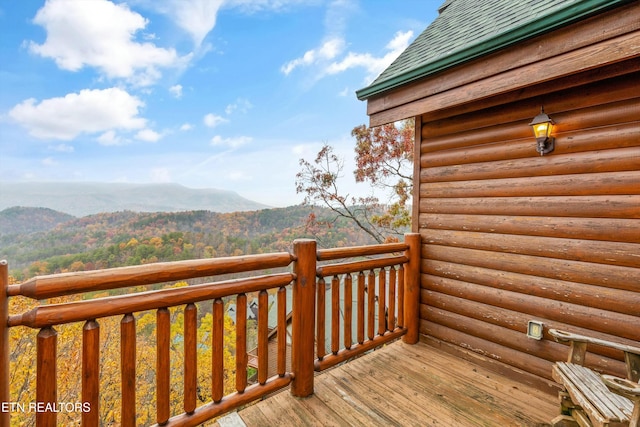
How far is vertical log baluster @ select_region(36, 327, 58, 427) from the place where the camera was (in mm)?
1166

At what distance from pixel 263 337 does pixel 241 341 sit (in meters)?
0.17

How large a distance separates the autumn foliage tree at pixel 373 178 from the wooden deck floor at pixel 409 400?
5027 mm

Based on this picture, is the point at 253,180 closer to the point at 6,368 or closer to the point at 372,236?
the point at 372,236

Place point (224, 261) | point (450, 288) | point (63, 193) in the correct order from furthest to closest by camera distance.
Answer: point (63, 193) → point (450, 288) → point (224, 261)

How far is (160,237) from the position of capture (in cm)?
1341

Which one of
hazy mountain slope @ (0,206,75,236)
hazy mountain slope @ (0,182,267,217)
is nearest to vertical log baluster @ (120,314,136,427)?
hazy mountain slope @ (0,206,75,236)

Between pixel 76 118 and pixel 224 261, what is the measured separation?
27582 mm

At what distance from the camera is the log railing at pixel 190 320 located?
117 cm

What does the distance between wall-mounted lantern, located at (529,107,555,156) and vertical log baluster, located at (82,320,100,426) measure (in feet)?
9.96

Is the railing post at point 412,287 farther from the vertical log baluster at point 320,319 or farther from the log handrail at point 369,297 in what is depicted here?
the vertical log baluster at point 320,319

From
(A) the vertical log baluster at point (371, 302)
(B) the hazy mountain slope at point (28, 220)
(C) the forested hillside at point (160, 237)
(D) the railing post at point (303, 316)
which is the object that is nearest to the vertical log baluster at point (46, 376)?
(D) the railing post at point (303, 316)

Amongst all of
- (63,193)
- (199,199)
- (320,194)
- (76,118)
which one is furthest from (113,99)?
(320,194)

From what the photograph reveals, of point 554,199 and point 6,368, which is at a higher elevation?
point 554,199

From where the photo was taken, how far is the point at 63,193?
27.2 m
